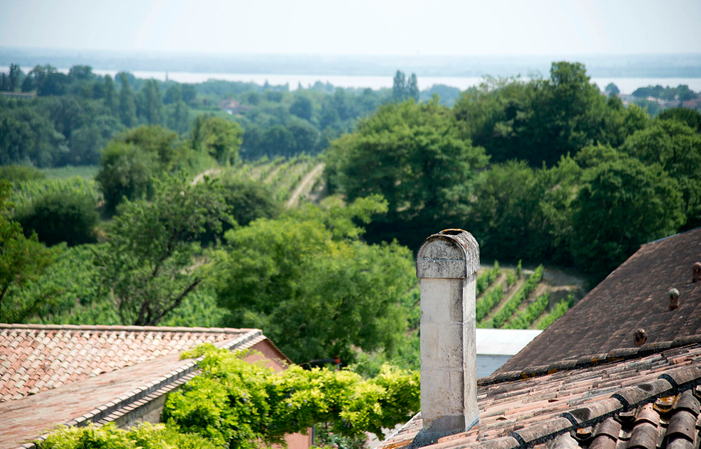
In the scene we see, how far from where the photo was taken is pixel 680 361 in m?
4.57

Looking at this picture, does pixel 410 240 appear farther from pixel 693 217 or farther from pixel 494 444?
pixel 494 444

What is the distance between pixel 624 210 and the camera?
100ft

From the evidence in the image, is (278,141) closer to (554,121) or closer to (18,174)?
(18,174)

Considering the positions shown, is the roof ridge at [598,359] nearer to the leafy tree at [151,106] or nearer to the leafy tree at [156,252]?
the leafy tree at [156,252]

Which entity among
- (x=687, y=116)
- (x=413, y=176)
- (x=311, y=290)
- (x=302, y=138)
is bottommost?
(x=311, y=290)

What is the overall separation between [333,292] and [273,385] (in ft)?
34.6

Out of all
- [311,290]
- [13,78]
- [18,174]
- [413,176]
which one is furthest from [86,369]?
[13,78]

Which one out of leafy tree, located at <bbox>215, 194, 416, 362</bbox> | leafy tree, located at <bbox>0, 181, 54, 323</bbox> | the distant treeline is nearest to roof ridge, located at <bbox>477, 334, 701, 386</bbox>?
leafy tree, located at <bbox>215, 194, 416, 362</bbox>

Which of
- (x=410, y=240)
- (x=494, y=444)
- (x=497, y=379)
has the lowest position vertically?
(x=410, y=240)

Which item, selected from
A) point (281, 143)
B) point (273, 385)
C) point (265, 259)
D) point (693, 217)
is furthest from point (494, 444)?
point (281, 143)

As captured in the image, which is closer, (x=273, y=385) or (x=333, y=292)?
(x=273, y=385)

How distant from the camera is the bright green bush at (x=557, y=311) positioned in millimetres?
26000

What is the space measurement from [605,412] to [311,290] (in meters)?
17.3

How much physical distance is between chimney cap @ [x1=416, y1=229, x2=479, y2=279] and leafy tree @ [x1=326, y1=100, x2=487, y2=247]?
3653 cm
